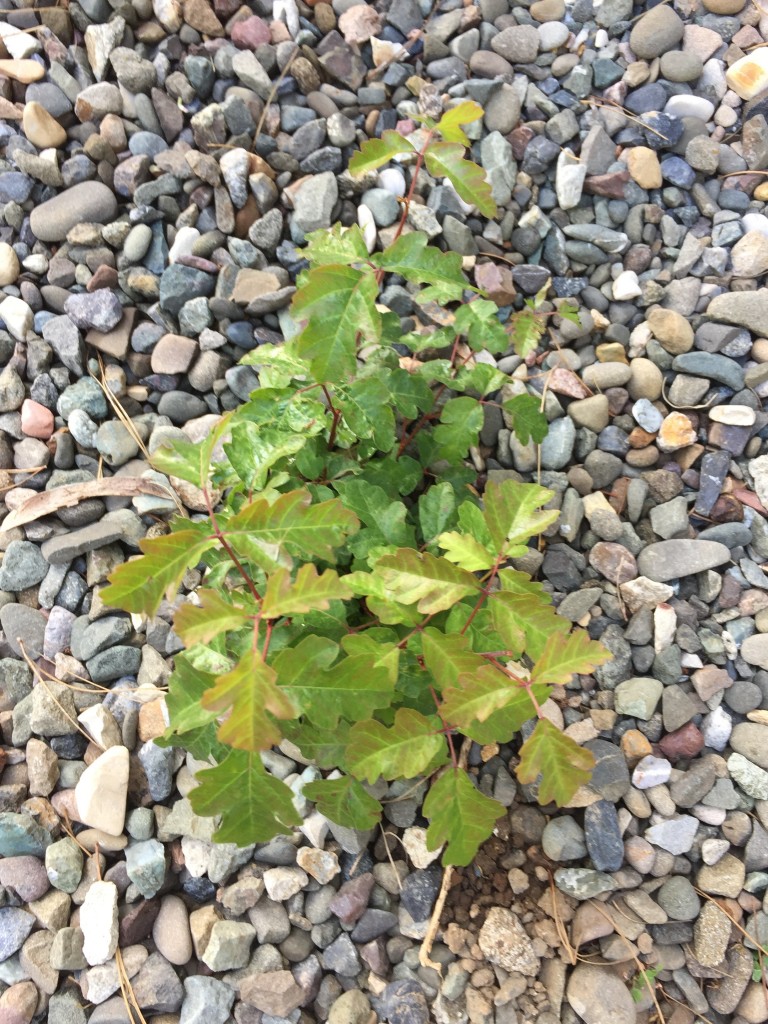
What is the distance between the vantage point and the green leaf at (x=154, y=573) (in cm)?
123

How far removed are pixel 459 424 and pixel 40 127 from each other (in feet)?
5.39

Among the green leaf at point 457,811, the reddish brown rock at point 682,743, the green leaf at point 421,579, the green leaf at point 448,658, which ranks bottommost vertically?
the reddish brown rock at point 682,743

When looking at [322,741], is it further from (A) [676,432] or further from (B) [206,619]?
(A) [676,432]

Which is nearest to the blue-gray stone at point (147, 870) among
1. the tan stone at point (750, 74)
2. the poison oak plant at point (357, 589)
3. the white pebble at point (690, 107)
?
the poison oak plant at point (357, 589)

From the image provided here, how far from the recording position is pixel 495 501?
1439mm

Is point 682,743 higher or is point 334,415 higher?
point 334,415

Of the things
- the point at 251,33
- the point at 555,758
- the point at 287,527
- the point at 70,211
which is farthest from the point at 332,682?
the point at 251,33

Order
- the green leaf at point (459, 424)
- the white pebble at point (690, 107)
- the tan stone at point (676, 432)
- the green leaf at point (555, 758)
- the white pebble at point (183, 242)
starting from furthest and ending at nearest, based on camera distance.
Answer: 1. the white pebble at point (690, 107)
2. the white pebble at point (183, 242)
3. the tan stone at point (676, 432)
4. the green leaf at point (459, 424)
5. the green leaf at point (555, 758)

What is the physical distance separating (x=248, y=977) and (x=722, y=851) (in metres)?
1.15

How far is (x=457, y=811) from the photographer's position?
57.2 inches

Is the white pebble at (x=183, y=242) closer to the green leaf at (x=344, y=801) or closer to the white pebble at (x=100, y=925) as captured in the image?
the green leaf at (x=344, y=801)

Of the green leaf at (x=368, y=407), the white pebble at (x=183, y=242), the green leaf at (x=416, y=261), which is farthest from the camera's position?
the white pebble at (x=183, y=242)

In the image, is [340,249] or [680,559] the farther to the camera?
[680,559]

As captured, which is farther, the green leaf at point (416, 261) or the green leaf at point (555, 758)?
the green leaf at point (416, 261)
